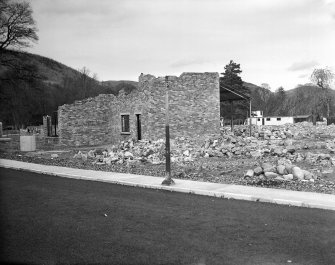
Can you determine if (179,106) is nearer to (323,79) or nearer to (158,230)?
(158,230)

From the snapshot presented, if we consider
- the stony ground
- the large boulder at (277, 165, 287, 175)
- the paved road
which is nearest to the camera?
the paved road

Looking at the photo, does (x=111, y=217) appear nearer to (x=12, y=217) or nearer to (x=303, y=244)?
(x=12, y=217)

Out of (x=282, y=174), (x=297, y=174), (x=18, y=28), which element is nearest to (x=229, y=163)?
(x=282, y=174)

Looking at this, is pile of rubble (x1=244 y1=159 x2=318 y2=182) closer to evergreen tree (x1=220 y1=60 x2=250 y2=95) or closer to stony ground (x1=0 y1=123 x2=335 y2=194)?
stony ground (x1=0 y1=123 x2=335 y2=194)

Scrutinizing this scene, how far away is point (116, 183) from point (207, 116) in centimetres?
1565

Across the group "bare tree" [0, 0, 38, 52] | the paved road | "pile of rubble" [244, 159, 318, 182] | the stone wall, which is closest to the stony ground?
"pile of rubble" [244, 159, 318, 182]

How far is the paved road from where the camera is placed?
5.62 m

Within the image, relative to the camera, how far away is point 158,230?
709cm

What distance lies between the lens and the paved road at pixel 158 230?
221 inches

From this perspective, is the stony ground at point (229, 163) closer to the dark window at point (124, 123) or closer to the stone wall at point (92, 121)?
the dark window at point (124, 123)

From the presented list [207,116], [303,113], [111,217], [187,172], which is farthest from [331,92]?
[111,217]

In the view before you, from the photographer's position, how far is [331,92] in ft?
292

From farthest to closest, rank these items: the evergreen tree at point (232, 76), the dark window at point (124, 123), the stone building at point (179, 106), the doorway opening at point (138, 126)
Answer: the evergreen tree at point (232, 76)
the dark window at point (124, 123)
the doorway opening at point (138, 126)
the stone building at point (179, 106)

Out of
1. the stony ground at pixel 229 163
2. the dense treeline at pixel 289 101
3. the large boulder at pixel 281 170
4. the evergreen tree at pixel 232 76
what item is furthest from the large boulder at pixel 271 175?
the dense treeline at pixel 289 101
